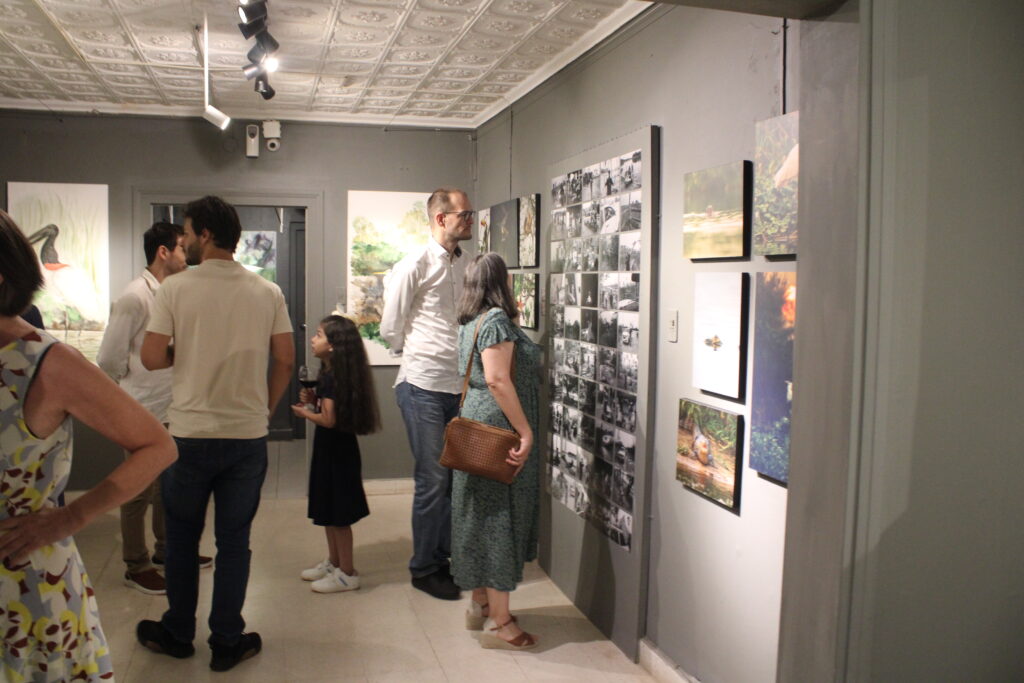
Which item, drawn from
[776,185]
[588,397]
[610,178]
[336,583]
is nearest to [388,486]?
[336,583]

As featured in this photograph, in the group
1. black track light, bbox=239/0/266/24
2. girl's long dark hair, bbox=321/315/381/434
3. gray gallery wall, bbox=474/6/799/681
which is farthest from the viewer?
→ girl's long dark hair, bbox=321/315/381/434

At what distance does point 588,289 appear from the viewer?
11.1 feet

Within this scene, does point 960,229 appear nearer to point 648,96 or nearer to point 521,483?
point 648,96

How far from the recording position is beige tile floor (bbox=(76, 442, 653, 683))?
2.93 m

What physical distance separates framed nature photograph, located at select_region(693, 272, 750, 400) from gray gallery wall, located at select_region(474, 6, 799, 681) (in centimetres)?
5

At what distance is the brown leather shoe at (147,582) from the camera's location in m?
3.63

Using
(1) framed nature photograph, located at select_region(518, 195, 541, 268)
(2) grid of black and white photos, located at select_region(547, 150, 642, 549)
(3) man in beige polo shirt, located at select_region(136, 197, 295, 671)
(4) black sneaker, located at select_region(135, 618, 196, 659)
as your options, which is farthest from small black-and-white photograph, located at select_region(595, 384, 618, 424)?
(4) black sneaker, located at select_region(135, 618, 196, 659)

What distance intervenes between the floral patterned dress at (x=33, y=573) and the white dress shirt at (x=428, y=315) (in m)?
2.27

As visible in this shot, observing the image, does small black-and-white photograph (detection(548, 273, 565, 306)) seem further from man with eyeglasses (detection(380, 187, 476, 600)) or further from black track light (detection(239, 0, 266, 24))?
black track light (detection(239, 0, 266, 24))

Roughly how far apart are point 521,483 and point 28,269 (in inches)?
79.7

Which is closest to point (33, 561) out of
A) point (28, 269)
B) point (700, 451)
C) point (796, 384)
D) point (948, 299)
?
point (28, 269)

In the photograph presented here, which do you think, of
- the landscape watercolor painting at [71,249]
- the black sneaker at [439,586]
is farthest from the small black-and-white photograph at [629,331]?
the landscape watercolor painting at [71,249]

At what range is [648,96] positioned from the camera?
9.59ft

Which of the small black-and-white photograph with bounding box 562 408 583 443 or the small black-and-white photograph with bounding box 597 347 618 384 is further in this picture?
the small black-and-white photograph with bounding box 562 408 583 443
